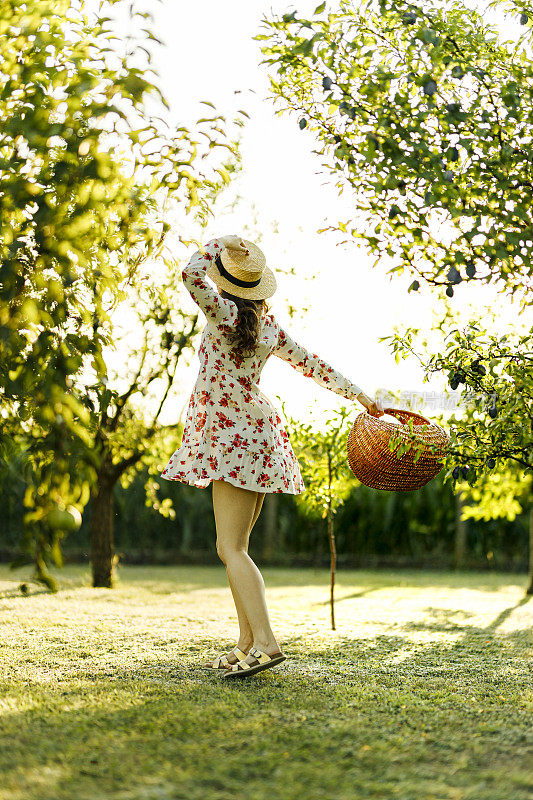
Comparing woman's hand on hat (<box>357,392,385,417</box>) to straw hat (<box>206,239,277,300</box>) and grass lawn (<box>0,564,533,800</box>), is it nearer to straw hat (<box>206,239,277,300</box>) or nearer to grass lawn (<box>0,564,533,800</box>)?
straw hat (<box>206,239,277,300</box>)

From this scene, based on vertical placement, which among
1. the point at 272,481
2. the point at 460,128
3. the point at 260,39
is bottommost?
the point at 272,481

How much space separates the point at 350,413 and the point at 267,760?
298cm

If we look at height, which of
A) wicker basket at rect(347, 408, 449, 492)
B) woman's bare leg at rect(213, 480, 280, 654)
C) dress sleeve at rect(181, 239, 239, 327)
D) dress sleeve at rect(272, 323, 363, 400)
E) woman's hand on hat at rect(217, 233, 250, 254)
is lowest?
woman's bare leg at rect(213, 480, 280, 654)

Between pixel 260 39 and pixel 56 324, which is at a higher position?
pixel 260 39

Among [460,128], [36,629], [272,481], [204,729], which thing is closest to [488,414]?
[272,481]

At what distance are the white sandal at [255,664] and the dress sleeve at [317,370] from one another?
1.15 metres

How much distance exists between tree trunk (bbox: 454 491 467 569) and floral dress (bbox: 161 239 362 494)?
21.8 ft

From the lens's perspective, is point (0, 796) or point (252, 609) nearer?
point (0, 796)

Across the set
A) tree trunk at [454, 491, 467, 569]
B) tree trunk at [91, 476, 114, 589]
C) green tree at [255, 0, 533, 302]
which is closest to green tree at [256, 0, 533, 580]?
green tree at [255, 0, 533, 302]

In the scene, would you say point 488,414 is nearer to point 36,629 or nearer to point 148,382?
point 36,629

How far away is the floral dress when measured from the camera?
301cm

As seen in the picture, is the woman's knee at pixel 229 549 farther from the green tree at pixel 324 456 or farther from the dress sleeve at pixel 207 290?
the green tree at pixel 324 456

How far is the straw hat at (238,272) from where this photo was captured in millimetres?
3166

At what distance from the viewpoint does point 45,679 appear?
2812 mm
